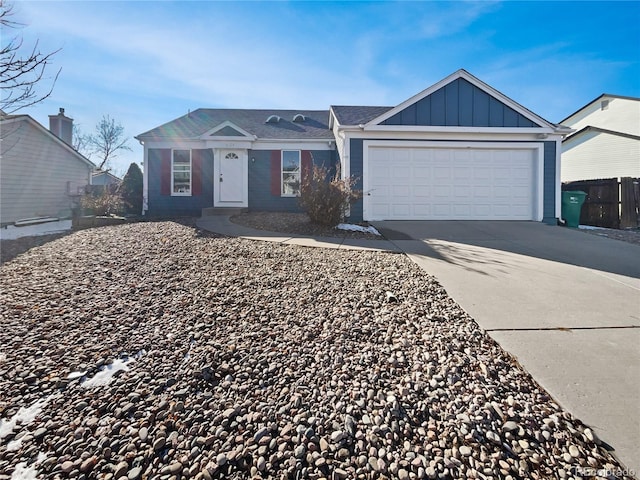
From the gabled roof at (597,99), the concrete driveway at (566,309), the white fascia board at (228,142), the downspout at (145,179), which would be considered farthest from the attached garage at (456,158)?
the gabled roof at (597,99)

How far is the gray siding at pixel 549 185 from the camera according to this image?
9.31 metres

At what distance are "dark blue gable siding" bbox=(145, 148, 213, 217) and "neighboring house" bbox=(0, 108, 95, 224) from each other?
3.82 m

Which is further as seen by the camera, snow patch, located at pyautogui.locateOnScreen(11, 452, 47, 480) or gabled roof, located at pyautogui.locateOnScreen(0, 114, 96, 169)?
gabled roof, located at pyautogui.locateOnScreen(0, 114, 96, 169)

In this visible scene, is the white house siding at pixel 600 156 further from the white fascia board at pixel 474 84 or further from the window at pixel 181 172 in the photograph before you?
the window at pixel 181 172

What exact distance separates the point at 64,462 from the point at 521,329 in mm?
3138

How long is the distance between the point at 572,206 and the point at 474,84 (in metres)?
4.71

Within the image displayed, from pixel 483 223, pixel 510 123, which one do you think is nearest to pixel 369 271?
pixel 483 223

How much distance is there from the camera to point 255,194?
38.7ft

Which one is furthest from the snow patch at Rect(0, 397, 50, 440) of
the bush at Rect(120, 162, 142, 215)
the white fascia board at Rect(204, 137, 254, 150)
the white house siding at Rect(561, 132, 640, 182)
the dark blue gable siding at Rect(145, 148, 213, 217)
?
the white house siding at Rect(561, 132, 640, 182)

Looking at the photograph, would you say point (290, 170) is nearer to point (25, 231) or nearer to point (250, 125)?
point (250, 125)

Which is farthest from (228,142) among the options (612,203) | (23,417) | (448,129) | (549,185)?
(612,203)

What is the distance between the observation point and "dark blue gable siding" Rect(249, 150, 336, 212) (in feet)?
38.5

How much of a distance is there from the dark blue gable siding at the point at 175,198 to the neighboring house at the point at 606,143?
16051 millimetres

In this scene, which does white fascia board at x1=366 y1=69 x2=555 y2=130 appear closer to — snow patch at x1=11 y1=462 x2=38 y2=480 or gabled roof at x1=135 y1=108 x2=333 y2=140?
gabled roof at x1=135 y1=108 x2=333 y2=140
